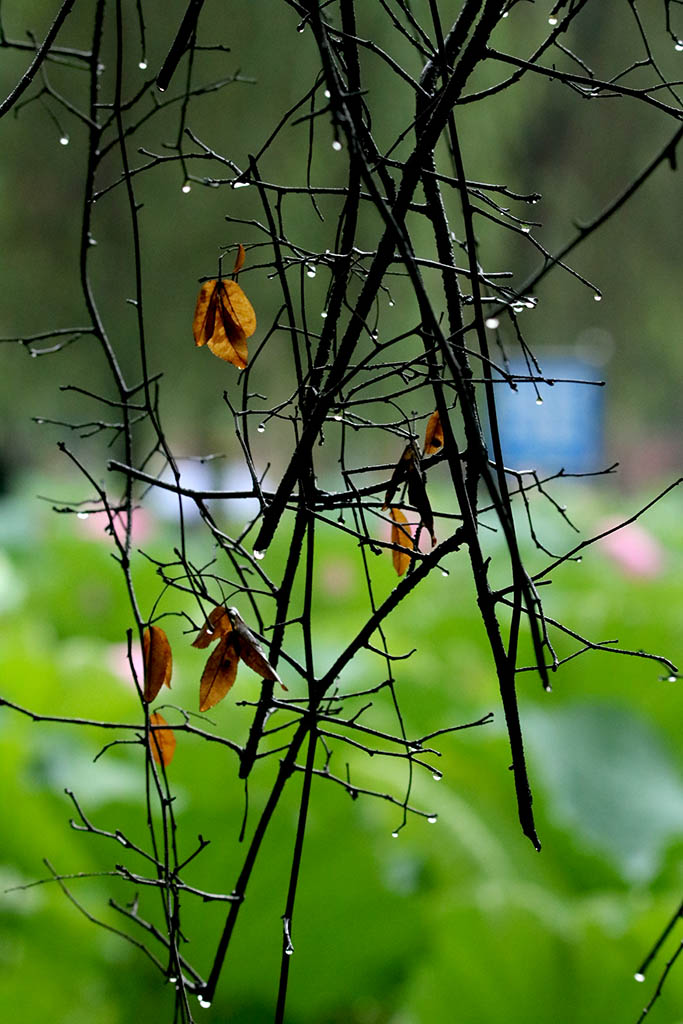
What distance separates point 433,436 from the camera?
0.83ft

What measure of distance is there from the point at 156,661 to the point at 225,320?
76 millimetres

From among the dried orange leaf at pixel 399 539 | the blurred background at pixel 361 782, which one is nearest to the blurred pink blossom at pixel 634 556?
the blurred background at pixel 361 782

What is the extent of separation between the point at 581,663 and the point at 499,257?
9.42 feet

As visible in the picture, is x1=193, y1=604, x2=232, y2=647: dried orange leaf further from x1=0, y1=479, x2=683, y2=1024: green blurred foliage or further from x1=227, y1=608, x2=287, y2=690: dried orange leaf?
x1=0, y1=479, x2=683, y2=1024: green blurred foliage

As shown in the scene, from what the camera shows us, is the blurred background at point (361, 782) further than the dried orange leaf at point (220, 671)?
Yes

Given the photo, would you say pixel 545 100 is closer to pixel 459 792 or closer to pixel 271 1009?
pixel 459 792

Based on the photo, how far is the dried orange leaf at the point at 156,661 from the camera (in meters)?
0.24

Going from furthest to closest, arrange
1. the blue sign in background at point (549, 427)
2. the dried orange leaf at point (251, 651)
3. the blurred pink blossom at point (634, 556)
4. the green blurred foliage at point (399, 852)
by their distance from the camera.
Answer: the blue sign in background at point (549, 427)
the blurred pink blossom at point (634, 556)
the green blurred foliage at point (399, 852)
the dried orange leaf at point (251, 651)

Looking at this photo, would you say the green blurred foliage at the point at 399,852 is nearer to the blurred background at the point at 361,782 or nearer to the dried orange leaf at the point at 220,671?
the blurred background at the point at 361,782

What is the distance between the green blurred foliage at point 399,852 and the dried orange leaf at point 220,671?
405 mm

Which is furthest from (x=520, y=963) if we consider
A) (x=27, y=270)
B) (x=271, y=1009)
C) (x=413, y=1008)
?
(x=27, y=270)

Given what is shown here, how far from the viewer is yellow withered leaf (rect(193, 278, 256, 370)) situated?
9.3 inches

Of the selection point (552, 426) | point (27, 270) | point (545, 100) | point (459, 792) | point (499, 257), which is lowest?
point (459, 792)

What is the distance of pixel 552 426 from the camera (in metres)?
2.30
